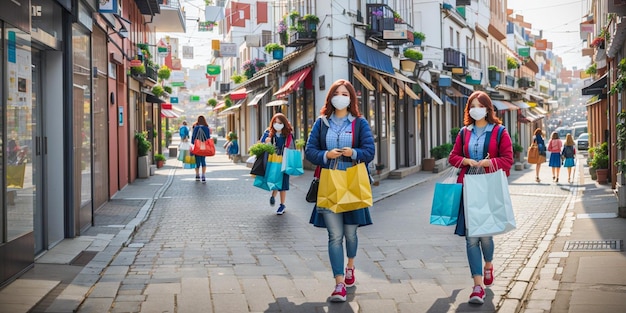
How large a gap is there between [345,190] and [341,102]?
807mm

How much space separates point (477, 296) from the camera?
6914 millimetres

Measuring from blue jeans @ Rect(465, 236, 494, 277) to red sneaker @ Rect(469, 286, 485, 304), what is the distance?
0.16m

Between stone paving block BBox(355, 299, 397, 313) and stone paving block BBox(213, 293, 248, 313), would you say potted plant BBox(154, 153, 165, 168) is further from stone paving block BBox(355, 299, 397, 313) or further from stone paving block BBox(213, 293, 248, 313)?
stone paving block BBox(355, 299, 397, 313)

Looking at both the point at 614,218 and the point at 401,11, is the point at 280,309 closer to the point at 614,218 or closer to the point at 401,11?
the point at 614,218

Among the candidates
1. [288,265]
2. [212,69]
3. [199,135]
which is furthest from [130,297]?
[212,69]

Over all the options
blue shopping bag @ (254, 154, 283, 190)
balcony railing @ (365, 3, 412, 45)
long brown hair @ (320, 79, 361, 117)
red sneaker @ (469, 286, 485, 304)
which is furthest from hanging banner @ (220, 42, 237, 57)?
red sneaker @ (469, 286, 485, 304)

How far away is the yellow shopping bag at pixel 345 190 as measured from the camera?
7.11 meters

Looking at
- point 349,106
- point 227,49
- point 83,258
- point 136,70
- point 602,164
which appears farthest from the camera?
point 227,49

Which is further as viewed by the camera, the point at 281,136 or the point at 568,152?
the point at 568,152

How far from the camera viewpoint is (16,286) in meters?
7.55

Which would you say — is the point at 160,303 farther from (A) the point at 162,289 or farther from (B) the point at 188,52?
(B) the point at 188,52

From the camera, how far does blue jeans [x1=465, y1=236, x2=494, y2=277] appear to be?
7.11m

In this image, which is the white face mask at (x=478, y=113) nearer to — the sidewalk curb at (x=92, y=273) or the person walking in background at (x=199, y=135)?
the sidewalk curb at (x=92, y=273)

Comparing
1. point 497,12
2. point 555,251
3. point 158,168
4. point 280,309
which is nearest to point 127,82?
point 158,168
